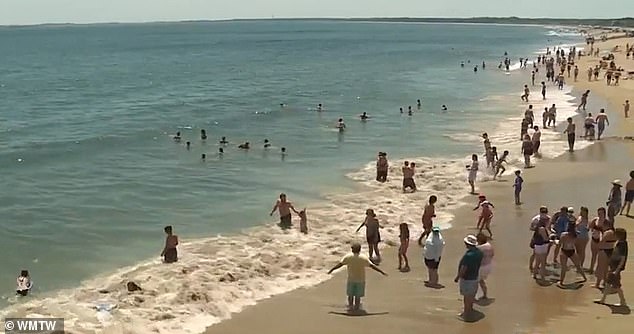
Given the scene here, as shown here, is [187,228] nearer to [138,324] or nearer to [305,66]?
[138,324]

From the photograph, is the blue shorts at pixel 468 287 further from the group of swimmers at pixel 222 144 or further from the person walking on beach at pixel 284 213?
the group of swimmers at pixel 222 144

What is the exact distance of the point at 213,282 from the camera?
1473cm

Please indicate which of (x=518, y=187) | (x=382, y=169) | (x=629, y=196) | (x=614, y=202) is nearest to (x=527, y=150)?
(x=382, y=169)

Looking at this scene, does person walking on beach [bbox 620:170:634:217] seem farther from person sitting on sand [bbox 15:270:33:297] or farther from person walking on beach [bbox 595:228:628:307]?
person sitting on sand [bbox 15:270:33:297]

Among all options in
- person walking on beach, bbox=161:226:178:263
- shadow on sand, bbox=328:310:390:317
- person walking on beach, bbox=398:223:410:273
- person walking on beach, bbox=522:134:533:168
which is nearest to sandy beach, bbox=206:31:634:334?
shadow on sand, bbox=328:310:390:317

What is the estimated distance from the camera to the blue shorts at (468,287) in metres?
11.8

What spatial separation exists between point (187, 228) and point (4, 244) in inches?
184

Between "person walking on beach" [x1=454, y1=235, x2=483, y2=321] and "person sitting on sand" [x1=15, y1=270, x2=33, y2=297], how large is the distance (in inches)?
345

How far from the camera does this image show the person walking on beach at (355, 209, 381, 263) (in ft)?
50.7

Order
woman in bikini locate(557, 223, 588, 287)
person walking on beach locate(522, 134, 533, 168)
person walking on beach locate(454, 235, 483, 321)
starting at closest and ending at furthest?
1. person walking on beach locate(454, 235, 483, 321)
2. woman in bikini locate(557, 223, 588, 287)
3. person walking on beach locate(522, 134, 533, 168)

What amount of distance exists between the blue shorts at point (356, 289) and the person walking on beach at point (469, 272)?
169 centimetres

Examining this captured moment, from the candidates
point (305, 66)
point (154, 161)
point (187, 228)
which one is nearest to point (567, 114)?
point (154, 161)

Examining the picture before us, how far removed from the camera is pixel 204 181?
2583 centimetres

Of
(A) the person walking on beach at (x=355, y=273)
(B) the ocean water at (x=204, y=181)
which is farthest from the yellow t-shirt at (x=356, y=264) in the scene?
(B) the ocean water at (x=204, y=181)
